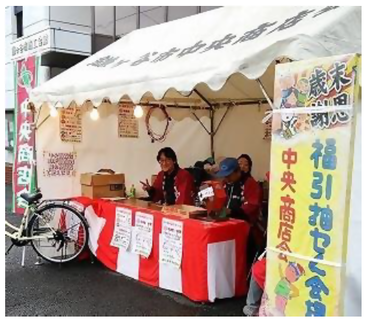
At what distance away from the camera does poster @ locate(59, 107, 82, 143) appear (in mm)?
6770

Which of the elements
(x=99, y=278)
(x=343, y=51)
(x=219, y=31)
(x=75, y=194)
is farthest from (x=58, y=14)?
(x=343, y=51)

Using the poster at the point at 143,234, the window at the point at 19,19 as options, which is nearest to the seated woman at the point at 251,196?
the poster at the point at 143,234

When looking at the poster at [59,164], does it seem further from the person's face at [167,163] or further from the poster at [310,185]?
the poster at [310,185]

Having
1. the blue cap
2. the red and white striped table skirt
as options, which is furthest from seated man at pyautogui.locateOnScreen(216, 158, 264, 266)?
the red and white striped table skirt

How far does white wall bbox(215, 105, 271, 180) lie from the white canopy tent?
2 cm

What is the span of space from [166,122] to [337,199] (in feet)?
16.2

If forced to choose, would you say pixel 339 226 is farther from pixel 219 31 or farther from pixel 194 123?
pixel 194 123

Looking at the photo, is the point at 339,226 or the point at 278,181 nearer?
the point at 339,226

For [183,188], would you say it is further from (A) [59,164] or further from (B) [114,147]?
(A) [59,164]

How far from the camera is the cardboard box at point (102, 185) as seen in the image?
6.46 m

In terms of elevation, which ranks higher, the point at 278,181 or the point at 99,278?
the point at 278,181

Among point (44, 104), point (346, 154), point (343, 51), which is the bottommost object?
point (346, 154)

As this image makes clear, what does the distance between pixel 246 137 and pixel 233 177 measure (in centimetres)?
226

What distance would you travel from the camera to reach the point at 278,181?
352 cm
